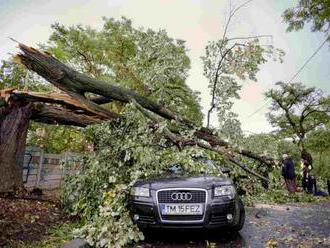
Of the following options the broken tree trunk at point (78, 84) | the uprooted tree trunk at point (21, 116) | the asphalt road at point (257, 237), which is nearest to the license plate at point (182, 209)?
the asphalt road at point (257, 237)

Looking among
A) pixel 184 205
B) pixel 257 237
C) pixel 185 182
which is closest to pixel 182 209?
pixel 184 205

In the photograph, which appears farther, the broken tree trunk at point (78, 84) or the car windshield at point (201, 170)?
the broken tree trunk at point (78, 84)

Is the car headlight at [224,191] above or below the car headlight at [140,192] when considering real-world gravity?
above

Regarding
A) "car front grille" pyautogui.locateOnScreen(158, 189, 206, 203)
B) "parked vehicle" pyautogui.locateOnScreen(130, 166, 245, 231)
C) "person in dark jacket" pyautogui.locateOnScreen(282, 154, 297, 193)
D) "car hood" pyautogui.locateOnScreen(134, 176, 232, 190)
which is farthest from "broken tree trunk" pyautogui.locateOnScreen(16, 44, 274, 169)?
"person in dark jacket" pyautogui.locateOnScreen(282, 154, 297, 193)

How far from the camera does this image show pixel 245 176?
7.62m

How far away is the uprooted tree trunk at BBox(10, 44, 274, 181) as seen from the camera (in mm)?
7242

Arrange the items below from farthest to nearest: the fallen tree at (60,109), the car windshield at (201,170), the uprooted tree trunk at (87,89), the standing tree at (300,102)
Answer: the standing tree at (300,102), the fallen tree at (60,109), the uprooted tree trunk at (87,89), the car windshield at (201,170)

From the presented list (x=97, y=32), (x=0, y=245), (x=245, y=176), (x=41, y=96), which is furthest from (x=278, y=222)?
(x=97, y=32)

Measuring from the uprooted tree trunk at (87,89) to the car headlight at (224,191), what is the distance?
5.14 feet

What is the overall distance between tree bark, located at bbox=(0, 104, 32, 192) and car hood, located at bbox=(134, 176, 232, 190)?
4.78 metres

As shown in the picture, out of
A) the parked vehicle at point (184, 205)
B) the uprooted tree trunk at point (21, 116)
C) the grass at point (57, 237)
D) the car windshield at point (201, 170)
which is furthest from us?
the uprooted tree trunk at point (21, 116)

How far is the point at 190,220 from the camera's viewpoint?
17.2 ft

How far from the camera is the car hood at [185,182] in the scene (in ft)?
17.6

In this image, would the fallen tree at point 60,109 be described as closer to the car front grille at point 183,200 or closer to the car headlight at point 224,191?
the car headlight at point 224,191
